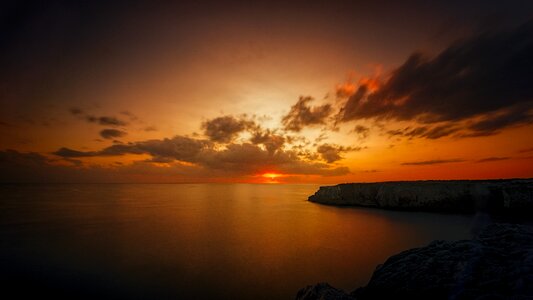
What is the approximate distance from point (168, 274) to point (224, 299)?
4.36 metres

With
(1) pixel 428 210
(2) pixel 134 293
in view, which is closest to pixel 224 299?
(2) pixel 134 293

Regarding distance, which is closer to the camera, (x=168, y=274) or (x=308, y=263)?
(x=168, y=274)

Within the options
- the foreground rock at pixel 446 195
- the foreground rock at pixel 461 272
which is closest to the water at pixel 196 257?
the foreground rock at pixel 461 272

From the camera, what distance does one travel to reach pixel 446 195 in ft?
119

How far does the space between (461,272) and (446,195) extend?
3981 cm

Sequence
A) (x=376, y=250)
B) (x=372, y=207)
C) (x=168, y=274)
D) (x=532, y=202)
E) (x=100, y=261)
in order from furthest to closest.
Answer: (x=372, y=207)
(x=532, y=202)
(x=376, y=250)
(x=100, y=261)
(x=168, y=274)

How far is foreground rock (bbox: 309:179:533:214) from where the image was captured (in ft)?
99.1

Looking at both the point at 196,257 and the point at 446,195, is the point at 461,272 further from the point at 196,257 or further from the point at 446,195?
the point at 446,195

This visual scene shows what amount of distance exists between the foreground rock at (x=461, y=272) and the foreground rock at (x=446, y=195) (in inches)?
1358

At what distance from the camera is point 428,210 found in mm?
37719

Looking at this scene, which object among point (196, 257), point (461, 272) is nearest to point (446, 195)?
point (196, 257)

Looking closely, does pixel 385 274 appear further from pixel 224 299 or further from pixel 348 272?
pixel 348 272

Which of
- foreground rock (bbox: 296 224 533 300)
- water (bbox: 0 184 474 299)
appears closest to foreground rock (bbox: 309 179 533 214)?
water (bbox: 0 184 474 299)

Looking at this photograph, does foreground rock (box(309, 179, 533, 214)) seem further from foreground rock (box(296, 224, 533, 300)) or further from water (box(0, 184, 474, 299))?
foreground rock (box(296, 224, 533, 300))
